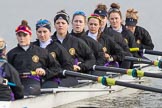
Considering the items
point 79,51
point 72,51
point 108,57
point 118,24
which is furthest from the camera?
point 118,24

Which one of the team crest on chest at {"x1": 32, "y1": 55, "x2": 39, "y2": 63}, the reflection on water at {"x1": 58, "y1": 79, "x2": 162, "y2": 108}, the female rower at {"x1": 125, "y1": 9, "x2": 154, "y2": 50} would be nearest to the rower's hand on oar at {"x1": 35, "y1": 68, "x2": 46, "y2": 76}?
the team crest on chest at {"x1": 32, "y1": 55, "x2": 39, "y2": 63}

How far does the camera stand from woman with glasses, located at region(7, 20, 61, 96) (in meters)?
8.73

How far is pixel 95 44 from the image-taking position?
11219 millimetres

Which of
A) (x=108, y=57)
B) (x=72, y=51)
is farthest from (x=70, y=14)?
(x=72, y=51)

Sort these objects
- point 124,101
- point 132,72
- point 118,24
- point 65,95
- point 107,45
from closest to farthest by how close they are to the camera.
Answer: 1. point 65,95
2. point 132,72
3. point 124,101
4. point 107,45
5. point 118,24

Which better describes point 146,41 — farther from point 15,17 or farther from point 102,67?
point 15,17

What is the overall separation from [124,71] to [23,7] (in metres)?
16.0

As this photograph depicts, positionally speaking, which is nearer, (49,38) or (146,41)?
(49,38)

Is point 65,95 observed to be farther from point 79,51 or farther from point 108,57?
point 108,57

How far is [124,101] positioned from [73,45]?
4.25ft

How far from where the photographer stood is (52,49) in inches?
382

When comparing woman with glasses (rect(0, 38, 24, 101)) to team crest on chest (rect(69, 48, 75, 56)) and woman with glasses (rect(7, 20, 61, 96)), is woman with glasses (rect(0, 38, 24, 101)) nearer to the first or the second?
woman with glasses (rect(7, 20, 61, 96))

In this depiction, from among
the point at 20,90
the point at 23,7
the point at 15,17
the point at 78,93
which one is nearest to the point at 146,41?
the point at 78,93

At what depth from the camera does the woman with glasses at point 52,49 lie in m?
9.48
